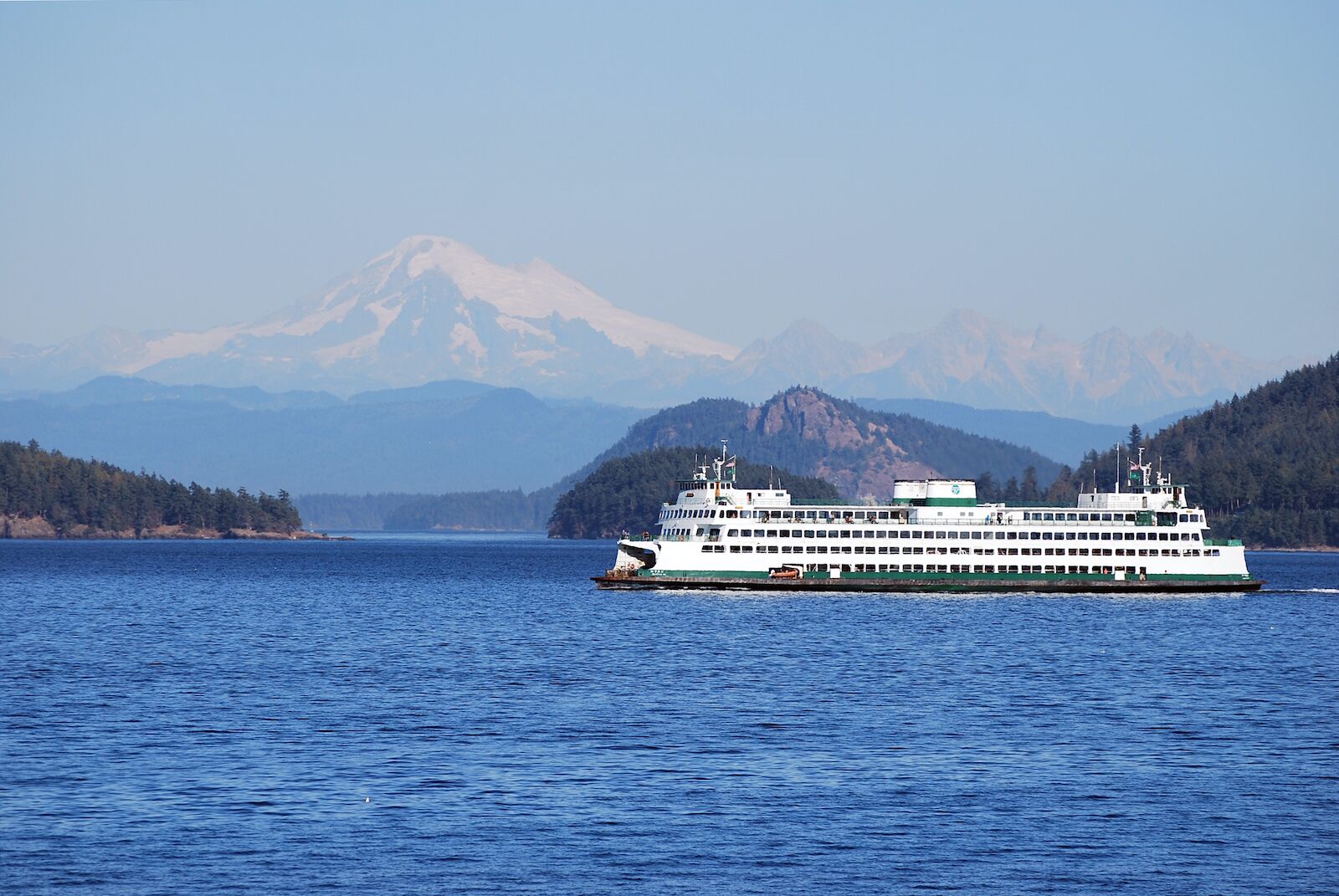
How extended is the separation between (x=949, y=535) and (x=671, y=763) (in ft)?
314

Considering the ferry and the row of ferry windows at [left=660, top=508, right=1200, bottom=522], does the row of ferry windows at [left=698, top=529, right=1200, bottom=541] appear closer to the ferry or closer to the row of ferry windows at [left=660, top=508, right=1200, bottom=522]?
the ferry

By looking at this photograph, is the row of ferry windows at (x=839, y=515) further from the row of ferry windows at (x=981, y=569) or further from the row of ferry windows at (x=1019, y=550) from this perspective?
the row of ferry windows at (x=981, y=569)

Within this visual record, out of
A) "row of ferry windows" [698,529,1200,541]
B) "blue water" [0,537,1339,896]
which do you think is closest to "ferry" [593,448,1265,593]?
"row of ferry windows" [698,529,1200,541]

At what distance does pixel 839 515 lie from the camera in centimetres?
15850

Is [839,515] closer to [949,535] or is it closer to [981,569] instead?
[949,535]

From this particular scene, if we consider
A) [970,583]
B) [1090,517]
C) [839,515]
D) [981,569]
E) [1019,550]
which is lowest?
[970,583]

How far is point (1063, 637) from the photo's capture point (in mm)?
113500

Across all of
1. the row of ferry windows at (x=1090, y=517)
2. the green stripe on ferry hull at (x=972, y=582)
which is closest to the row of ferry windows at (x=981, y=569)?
the green stripe on ferry hull at (x=972, y=582)

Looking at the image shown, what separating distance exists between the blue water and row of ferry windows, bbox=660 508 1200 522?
3725cm

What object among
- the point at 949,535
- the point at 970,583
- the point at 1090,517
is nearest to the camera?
the point at 970,583

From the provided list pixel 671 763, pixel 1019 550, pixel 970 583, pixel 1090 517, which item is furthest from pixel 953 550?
pixel 671 763

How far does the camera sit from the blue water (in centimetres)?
4600

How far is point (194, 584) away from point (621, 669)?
110886 mm

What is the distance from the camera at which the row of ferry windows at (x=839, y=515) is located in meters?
154
